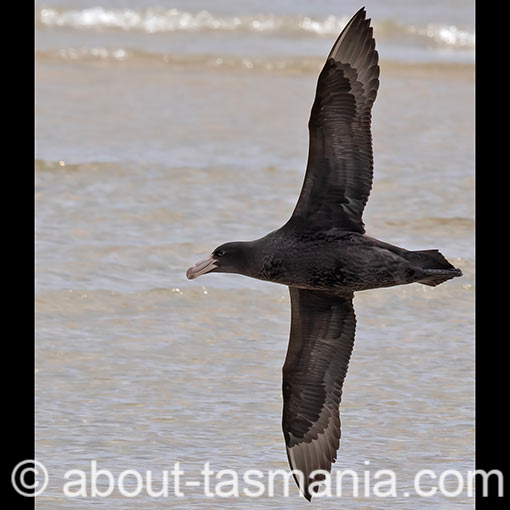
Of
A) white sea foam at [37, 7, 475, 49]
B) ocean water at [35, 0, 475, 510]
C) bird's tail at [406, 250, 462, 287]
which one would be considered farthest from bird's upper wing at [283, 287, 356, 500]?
white sea foam at [37, 7, 475, 49]

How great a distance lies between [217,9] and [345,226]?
1048 centimetres

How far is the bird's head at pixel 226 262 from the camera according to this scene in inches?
229

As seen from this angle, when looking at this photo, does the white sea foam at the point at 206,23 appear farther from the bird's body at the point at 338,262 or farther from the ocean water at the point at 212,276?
the bird's body at the point at 338,262

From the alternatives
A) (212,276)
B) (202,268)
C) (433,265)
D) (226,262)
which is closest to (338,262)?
(433,265)

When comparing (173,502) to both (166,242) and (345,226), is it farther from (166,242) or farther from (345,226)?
(166,242)

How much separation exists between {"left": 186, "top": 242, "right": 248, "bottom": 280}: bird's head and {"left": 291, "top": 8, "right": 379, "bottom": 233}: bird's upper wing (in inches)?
11.1

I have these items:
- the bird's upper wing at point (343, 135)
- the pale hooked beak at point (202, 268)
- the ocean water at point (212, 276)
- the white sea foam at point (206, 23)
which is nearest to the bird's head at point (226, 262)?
the pale hooked beak at point (202, 268)

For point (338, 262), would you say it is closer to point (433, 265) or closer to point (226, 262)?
point (433, 265)

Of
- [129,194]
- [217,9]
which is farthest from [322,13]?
[129,194]

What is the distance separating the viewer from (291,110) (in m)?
11.8

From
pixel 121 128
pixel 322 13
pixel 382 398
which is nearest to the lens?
pixel 382 398

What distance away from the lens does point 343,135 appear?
5.68 metres

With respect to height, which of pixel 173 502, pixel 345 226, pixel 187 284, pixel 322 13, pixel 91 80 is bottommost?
pixel 173 502

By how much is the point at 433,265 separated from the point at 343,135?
69 cm
